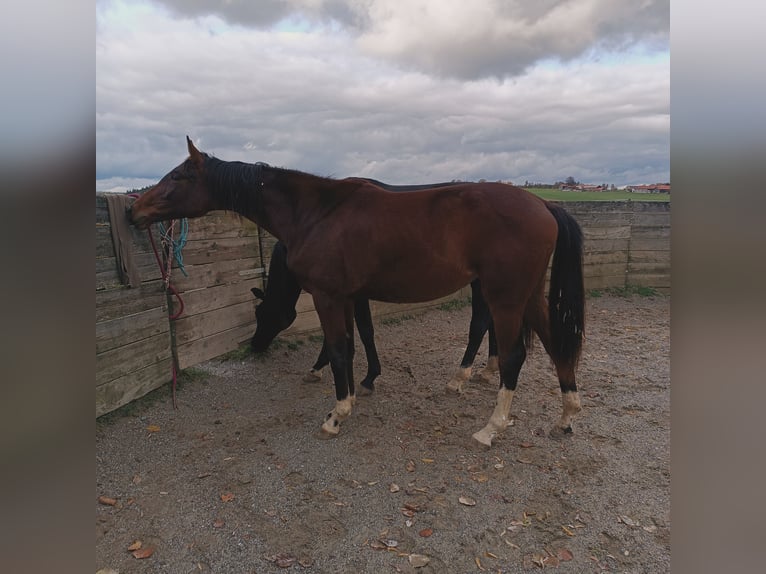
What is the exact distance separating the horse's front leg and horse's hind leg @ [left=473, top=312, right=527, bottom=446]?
100 cm

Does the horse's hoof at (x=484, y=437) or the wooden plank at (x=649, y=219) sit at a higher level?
the wooden plank at (x=649, y=219)

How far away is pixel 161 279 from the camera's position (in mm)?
3898

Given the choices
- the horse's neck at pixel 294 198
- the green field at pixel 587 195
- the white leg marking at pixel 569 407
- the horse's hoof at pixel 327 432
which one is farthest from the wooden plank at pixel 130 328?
the green field at pixel 587 195

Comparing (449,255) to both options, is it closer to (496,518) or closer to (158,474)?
(496,518)

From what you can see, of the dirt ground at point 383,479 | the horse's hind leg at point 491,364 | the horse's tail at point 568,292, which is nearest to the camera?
the dirt ground at point 383,479

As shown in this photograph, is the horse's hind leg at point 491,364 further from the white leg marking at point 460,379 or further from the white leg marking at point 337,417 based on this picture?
the white leg marking at point 337,417

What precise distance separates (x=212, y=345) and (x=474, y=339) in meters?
2.58

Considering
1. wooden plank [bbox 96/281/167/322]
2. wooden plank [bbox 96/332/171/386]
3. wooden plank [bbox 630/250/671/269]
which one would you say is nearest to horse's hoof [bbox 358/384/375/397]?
wooden plank [bbox 96/332/171/386]

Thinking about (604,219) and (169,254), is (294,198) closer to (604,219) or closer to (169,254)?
(169,254)

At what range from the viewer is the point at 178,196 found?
3.38m

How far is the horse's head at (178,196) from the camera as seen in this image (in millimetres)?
3379

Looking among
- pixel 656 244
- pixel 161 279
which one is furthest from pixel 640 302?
pixel 161 279
